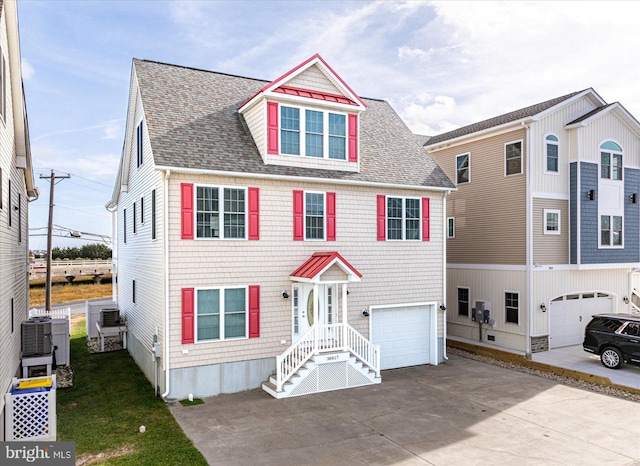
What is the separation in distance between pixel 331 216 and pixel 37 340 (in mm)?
9254

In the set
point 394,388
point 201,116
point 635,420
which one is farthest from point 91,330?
point 635,420

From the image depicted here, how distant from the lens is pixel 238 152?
12875 millimetres

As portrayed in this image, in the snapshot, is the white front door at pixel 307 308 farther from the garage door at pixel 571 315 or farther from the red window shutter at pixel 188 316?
the garage door at pixel 571 315

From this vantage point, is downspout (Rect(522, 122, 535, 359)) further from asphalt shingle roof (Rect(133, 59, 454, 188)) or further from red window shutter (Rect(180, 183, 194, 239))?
red window shutter (Rect(180, 183, 194, 239))

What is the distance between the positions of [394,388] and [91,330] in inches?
553

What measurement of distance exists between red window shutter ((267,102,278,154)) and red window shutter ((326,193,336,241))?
216cm

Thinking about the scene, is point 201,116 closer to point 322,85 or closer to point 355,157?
point 322,85

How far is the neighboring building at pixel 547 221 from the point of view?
16.4 m

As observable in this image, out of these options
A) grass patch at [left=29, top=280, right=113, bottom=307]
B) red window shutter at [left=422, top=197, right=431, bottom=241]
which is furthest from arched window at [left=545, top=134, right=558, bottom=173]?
grass patch at [left=29, top=280, right=113, bottom=307]

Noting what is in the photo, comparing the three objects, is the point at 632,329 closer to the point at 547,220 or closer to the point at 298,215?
the point at 547,220

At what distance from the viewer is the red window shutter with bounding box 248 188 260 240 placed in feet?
41.2

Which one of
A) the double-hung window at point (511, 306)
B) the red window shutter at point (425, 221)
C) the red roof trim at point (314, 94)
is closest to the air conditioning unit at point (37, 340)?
the red roof trim at point (314, 94)

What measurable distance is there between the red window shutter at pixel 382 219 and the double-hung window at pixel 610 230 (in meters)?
9.42

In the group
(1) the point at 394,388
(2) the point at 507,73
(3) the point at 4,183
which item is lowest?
(1) the point at 394,388
